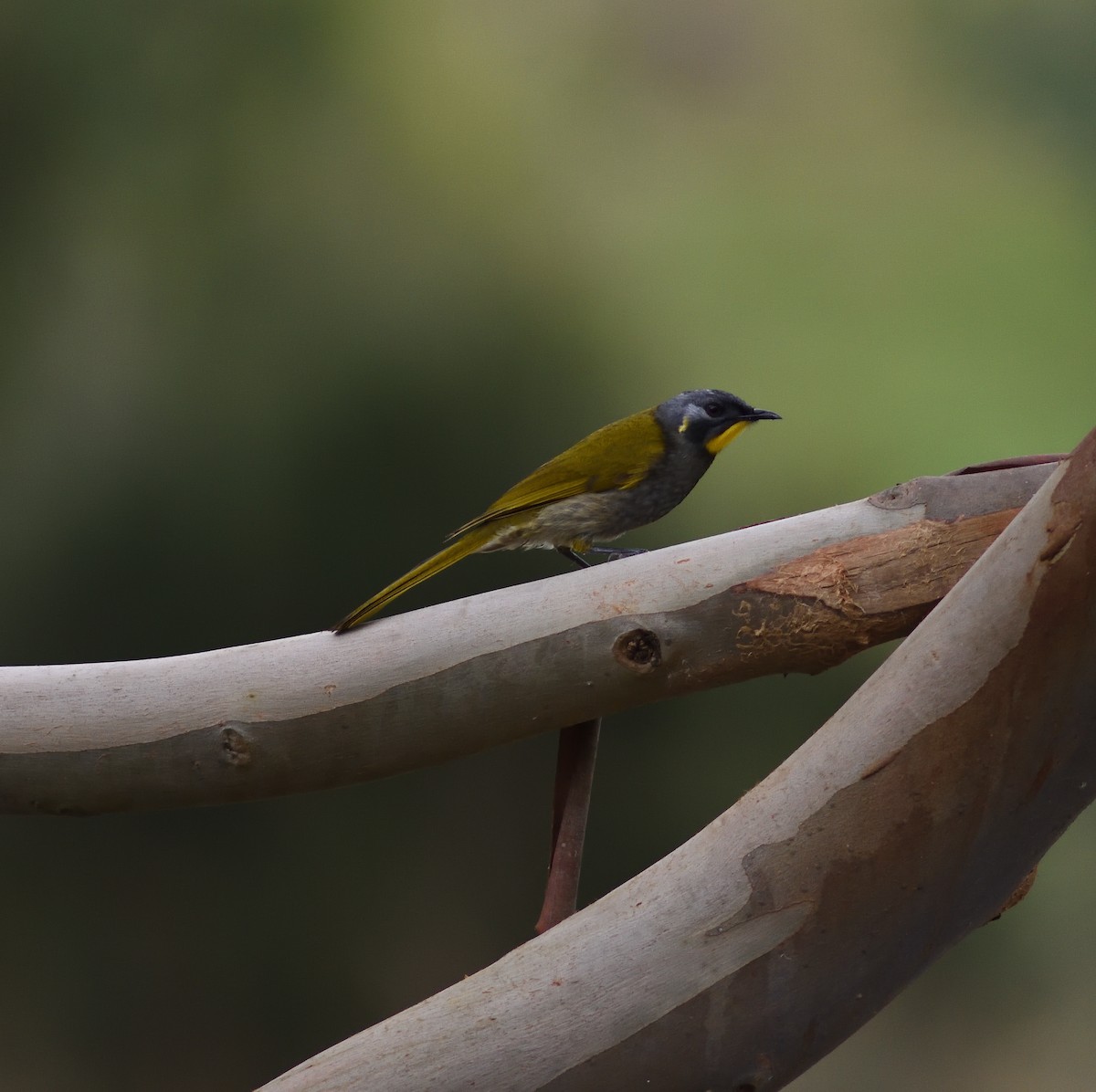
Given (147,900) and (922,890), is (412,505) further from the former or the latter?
(922,890)

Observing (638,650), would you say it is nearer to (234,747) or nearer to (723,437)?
(234,747)

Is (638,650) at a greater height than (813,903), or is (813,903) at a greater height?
(638,650)

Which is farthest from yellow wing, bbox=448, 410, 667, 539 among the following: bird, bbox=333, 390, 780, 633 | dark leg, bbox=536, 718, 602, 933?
dark leg, bbox=536, 718, 602, 933

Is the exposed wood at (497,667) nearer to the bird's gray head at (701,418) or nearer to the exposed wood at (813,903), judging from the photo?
the exposed wood at (813,903)

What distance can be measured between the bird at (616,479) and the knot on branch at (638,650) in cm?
25

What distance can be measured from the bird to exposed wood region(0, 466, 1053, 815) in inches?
9.2

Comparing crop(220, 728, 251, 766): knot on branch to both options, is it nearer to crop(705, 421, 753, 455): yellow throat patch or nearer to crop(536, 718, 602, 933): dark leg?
crop(536, 718, 602, 933): dark leg

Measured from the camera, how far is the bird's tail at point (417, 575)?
0.80 metres

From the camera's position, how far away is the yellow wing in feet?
3.39

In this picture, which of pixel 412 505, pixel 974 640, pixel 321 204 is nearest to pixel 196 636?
pixel 412 505

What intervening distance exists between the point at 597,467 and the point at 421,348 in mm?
799

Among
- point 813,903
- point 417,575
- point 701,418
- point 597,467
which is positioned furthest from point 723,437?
point 813,903

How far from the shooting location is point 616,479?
1.07m

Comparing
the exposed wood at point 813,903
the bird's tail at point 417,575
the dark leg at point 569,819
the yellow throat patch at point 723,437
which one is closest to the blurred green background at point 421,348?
the yellow throat patch at point 723,437
